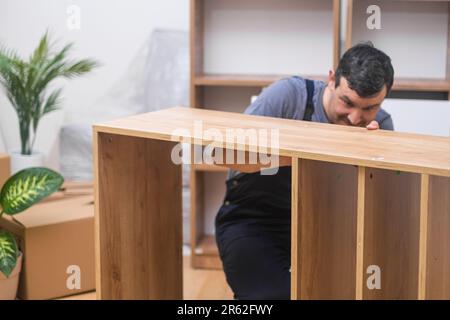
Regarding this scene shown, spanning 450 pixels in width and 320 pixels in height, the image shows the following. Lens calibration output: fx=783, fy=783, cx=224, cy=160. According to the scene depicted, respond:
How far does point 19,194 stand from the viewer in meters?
3.06

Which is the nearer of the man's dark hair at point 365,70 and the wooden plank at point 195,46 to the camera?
the man's dark hair at point 365,70

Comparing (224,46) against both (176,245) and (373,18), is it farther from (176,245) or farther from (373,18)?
(176,245)

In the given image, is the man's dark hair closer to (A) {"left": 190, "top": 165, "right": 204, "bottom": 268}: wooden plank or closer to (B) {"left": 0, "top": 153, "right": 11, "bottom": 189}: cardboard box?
(A) {"left": 190, "top": 165, "right": 204, "bottom": 268}: wooden plank

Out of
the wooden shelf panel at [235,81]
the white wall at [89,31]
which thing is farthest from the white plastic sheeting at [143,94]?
the wooden shelf panel at [235,81]

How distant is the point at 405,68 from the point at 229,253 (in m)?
1.60

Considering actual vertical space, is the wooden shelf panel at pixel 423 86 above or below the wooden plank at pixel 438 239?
above

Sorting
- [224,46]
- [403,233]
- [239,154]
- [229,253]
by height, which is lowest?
[229,253]

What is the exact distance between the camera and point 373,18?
3740mm

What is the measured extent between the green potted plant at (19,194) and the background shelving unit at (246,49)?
899 mm

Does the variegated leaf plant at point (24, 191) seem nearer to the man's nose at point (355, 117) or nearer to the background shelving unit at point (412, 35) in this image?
the man's nose at point (355, 117)

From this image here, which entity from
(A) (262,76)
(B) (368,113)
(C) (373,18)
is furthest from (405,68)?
(B) (368,113)

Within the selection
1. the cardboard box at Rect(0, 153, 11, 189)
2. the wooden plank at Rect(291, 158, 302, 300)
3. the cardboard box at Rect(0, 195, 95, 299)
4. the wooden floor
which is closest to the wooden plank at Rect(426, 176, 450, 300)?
the wooden plank at Rect(291, 158, 302, 300)

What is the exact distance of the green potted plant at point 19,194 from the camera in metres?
3.02
